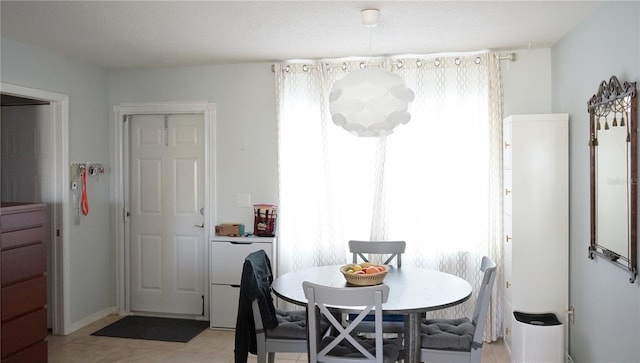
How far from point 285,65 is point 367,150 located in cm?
108

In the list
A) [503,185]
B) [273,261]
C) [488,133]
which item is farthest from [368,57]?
[273,261]

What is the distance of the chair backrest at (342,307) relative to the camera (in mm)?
2533

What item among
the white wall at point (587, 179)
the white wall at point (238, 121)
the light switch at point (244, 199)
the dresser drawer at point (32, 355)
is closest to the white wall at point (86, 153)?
the white wall at point (238, 121)

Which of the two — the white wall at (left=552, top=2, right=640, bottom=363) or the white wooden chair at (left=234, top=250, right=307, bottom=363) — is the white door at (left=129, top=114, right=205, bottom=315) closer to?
the white wooden chair at (left=234, top=250, right=307, bottom=363)

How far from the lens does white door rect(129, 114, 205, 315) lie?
4.95 metres

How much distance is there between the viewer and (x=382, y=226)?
173 inches

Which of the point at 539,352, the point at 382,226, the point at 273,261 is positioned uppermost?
the point at 382,226

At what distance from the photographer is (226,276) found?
15.1 ft

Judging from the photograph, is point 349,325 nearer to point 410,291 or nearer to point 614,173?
point 410,291

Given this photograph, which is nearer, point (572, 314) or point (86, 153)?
point (572, 314)

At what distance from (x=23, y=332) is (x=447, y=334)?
2860 mm

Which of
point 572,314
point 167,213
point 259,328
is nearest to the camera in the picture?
point 259,328

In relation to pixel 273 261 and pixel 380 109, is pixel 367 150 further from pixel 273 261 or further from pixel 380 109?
pixel 380 109

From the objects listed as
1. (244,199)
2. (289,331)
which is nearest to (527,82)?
(244,199)
